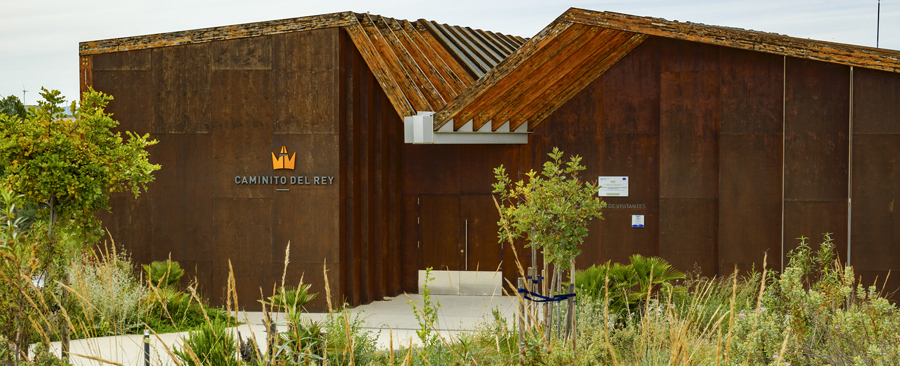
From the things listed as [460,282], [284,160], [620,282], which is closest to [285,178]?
[284,160]

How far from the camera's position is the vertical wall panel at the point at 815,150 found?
1002 cm

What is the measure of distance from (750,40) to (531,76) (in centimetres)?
326

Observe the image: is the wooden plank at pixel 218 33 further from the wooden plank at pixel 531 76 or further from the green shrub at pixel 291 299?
the green shrub at pixel 291 299

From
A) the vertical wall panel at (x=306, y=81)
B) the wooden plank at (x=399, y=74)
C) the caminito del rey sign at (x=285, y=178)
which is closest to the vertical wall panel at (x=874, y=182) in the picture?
the wooden plank at (x=399, y=74)

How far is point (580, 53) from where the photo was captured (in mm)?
10266

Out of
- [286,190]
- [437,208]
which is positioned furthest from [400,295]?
[286,190]

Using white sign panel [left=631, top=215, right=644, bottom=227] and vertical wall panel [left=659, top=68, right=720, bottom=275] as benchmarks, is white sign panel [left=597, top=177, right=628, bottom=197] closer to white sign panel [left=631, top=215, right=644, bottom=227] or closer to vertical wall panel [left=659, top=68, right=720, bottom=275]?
white sign panel [left=631, top=215, right=644, bottom=227]

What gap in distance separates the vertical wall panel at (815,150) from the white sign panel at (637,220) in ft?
7.29

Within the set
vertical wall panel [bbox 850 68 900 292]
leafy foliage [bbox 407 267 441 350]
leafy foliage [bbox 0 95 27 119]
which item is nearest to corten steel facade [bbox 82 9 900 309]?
vertical wall panel [bbox 850 68 900 292]

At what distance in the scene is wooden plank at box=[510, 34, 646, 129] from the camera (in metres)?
11.0

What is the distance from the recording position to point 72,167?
5906mm

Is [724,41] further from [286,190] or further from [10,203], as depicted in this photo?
[10,203]

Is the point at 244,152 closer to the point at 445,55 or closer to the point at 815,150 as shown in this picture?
the point at 445,55

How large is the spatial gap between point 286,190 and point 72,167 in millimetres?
5098
